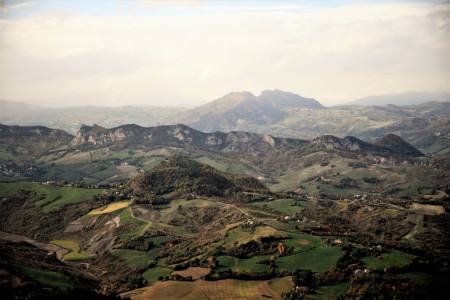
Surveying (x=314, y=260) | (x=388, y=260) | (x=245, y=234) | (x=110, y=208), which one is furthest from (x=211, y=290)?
(x=110, y=208)

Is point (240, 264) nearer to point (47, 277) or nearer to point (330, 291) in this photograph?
point (330, 291)

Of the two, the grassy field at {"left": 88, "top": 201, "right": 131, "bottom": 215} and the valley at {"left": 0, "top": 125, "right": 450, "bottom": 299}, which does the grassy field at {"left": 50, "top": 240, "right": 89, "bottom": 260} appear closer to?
the valley at {"left": 0, "top": 125, "right": 450, "bottom": 299}

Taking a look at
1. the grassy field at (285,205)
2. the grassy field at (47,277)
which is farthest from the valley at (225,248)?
the grassy field at (285,205)

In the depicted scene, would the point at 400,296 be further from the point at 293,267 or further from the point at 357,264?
the point at 293,267

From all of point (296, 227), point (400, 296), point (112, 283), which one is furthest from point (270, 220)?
point (400, 296)

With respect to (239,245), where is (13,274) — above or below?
above

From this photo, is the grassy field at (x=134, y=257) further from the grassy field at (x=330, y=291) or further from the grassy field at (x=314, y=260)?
the grassy field at (x=330, y=291)
